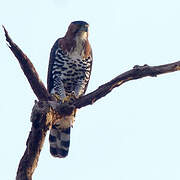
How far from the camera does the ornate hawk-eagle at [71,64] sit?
9.78 meters

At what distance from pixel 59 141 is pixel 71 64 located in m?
1.65

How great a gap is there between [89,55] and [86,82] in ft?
1.70

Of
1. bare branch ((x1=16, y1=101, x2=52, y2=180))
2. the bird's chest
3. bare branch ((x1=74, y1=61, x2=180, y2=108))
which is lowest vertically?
bare branch ((x1=16, y1=101, x2=52, y2=180))

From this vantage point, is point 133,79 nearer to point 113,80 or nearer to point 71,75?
point 113,80

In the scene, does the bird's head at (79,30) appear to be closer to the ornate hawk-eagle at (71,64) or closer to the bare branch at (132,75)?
the ornate hawk-eagle at (71,64)

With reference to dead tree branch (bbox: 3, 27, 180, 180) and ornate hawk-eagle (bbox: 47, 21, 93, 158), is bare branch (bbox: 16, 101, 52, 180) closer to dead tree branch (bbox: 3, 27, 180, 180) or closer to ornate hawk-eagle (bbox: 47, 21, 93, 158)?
dead tree branch (bbox: 3, 27, 180, 180)

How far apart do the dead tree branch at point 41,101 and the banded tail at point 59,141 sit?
2.24 meters

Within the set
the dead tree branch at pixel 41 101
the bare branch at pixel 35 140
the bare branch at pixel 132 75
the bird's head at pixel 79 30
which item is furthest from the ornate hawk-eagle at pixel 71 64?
the bare branch at pixel 35 140

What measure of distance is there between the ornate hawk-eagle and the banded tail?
1.5 inches

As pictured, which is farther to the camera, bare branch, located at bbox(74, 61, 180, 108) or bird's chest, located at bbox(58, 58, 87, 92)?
bird's chest, located at bbox(58, 58, 87, 92)

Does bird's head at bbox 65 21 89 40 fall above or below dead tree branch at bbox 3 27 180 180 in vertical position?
above

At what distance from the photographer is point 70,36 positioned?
32.8 ft

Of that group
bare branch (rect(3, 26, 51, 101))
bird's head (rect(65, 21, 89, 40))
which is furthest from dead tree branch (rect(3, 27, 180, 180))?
bird's head (rect(65, 21, 89, 40))

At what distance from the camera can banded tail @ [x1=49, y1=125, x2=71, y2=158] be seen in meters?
10.2
